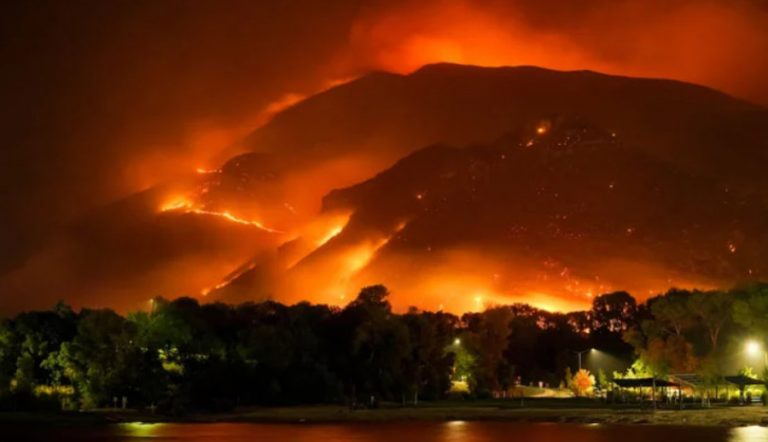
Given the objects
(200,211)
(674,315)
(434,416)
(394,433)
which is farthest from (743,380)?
(200,211)

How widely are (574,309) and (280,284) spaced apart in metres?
34.5

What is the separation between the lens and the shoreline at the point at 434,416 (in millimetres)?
50312

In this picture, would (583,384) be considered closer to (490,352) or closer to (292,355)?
(490,352)

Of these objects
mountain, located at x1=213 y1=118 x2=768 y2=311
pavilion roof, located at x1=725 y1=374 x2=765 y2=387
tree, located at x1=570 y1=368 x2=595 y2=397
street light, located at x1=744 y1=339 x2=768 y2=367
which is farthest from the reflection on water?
mountain, located at x1=213 y1=118 x2=768 y2=311

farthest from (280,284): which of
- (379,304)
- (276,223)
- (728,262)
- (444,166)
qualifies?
(728,262)

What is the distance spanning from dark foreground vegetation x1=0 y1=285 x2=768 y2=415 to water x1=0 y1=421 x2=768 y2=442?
7.80m

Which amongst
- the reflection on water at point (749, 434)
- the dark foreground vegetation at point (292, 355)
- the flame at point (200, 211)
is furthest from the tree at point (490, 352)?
the flame at point (200, 211)

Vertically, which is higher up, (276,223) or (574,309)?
(276,223)

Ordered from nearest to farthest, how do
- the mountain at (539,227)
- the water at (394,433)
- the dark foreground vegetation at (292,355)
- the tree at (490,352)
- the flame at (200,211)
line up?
the water at (394,433) → the dark foreground vegetation at (292,355) → the tree at (490,352) → the mountain at (539,227) → the flame at (200,211)

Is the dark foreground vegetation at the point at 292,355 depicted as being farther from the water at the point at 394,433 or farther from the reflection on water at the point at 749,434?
the reflection on water at the point at 749,434

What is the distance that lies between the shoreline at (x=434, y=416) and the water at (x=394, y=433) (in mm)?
1819

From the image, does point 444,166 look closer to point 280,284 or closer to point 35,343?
point 280,284

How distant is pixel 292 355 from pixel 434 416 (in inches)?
577

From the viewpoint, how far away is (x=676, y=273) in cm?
11388
